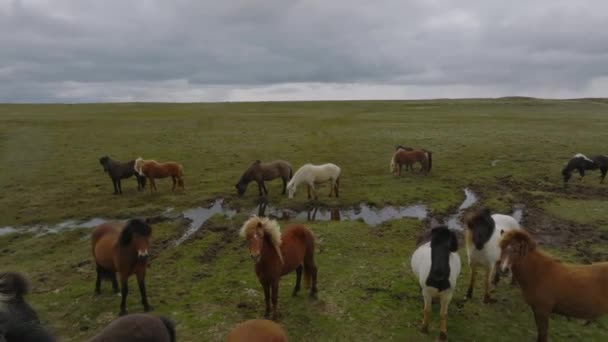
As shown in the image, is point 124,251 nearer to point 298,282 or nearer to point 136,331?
point 136,331

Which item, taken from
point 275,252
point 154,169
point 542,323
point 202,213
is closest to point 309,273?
point 275,252

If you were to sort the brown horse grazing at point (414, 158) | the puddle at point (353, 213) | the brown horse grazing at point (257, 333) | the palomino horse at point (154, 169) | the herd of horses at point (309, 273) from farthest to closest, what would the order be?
1. the brown horse grazing at point (414, 158)
2. the palomino horse at point (154, 169)
3. the puddle at point (353, 213)
4. the herd of horses at point (309, 273)
5. the brown horse grazing at point (257, 333)

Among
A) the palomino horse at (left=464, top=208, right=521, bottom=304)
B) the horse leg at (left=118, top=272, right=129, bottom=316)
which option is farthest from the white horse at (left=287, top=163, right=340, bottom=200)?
the horse leg at (left=118, top=272, right=129, bottom=316)

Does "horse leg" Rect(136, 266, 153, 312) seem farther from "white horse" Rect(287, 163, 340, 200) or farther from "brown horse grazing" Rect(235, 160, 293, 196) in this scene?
"brown horse grazing" Rect(235, 160, 293, 196)

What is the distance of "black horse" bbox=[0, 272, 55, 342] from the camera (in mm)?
4153

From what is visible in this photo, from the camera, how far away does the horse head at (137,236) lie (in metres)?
7.46

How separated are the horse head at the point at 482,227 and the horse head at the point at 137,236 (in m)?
6.39

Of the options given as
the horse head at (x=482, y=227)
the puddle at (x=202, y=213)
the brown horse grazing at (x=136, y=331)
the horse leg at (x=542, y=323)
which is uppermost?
the horse head at (x=482, y=227)

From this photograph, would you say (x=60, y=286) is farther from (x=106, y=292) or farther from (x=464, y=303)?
(x=464, y=303)

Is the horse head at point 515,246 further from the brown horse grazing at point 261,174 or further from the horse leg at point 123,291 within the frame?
the brown horse grazing at point 261,174

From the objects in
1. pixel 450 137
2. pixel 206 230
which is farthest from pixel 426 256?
pixel 450 137

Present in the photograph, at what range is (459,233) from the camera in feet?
41.5

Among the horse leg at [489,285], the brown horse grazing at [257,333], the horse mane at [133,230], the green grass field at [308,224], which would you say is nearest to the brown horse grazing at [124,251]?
the horse mane at [133,230]

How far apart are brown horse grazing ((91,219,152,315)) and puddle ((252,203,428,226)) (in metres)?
7.05
